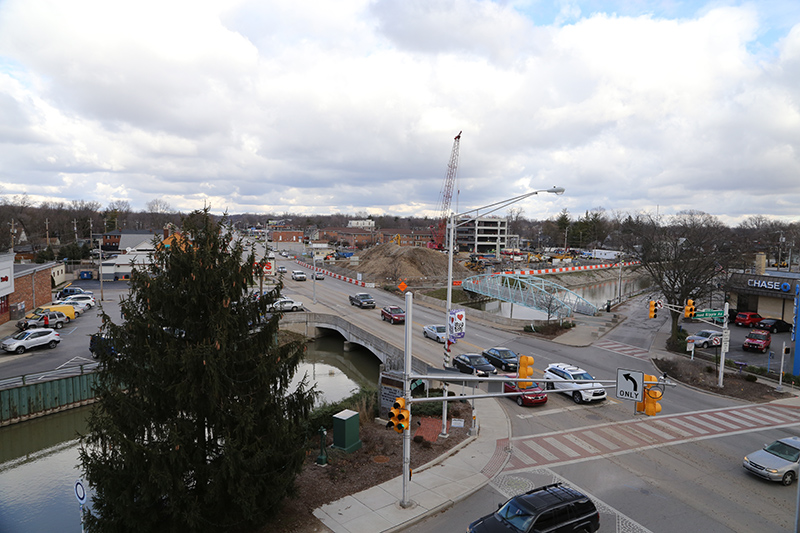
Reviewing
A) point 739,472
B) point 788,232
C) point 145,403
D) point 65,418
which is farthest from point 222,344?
point 788,232

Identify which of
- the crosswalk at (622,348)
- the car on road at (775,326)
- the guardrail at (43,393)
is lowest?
the guardrail at (43,393)

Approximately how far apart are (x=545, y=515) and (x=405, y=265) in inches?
2622

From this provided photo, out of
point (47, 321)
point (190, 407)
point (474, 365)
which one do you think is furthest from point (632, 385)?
point (47, 321)

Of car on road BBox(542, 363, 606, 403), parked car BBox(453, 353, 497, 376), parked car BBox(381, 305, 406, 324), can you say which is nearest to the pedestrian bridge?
parked car BBox(381, 305, 406, 324)

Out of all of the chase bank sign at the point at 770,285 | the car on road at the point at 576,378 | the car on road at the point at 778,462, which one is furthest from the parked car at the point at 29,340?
the chase bank sign at the point at 770,285

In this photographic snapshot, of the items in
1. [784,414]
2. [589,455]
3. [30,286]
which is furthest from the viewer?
[30,286]

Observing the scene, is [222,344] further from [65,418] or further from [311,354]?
[311,354]

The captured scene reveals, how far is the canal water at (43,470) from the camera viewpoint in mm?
14891

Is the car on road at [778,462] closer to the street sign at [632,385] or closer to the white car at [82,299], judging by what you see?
the street sign at [632,385]

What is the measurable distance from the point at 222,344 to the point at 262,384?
4.98 feet

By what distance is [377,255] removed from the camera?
86.6 m

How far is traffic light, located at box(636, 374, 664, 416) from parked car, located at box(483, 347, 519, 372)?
15.6 meters

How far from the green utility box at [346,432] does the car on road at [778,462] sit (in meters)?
13.6

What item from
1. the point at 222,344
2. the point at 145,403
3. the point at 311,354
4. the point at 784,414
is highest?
the point at 222,344
